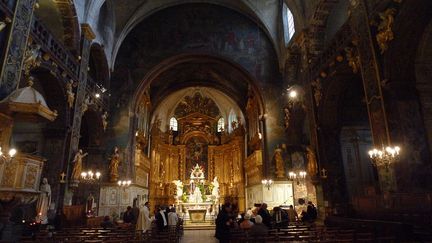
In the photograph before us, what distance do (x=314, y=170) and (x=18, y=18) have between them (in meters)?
11.4

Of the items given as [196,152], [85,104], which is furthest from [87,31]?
A: [196,152]

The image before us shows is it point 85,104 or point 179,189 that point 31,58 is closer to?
point 85,104

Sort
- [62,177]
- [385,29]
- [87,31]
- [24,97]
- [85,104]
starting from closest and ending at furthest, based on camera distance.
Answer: [24,97] → [385,29] → [62,177] → [87,31] → [85,104]

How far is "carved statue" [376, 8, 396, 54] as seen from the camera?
7.91 meters

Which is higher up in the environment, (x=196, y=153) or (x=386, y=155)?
(x=196, y=153)

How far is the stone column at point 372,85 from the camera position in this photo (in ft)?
26.5

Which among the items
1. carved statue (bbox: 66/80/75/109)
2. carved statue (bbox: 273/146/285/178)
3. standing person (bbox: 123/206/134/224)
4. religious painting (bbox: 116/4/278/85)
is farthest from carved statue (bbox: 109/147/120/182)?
carved statue (bbox: 273/146/285/178)

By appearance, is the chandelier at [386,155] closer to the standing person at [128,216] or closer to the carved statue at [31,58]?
the standing person at [128,216]

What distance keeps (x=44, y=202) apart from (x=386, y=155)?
417 inches

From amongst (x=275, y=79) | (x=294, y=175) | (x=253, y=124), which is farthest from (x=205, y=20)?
(x=294, y=175)

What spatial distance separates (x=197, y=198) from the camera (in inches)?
915

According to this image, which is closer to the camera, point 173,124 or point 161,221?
Answer: point 161,221

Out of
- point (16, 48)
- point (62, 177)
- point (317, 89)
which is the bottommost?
point (62, 177)

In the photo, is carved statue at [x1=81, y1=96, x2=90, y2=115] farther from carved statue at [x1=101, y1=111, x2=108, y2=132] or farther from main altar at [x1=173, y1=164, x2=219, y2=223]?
main altar at [x1=173, y1=164, x2=219, y2=223]
